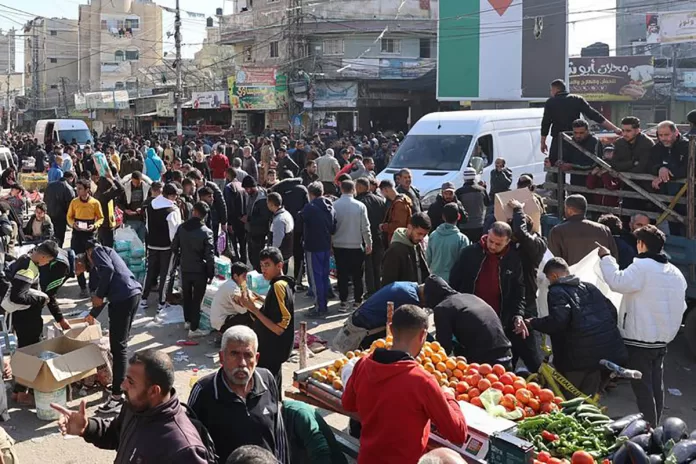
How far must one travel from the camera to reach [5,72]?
309ft

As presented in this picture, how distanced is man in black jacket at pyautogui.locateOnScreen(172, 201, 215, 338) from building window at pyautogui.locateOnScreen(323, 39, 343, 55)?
3104cm

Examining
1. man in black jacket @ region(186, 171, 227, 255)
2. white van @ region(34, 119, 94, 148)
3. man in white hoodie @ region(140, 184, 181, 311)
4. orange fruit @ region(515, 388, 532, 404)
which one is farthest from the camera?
white van @ region(34, 119, 94, 148)

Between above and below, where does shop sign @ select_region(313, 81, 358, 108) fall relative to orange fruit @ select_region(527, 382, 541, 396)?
above

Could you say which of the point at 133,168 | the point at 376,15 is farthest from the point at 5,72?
the point at 133,168

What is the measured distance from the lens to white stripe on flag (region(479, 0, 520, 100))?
3117 cm

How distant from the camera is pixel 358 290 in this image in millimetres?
10508

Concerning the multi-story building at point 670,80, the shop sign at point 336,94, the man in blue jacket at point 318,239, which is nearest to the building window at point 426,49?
the shop sign at point 336,94

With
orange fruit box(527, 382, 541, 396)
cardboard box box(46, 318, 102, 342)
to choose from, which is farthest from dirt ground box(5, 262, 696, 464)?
orange fruit box(527, 382, 541, 396)

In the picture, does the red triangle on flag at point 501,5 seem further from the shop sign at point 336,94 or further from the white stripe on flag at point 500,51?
the shop sign at point 336,94

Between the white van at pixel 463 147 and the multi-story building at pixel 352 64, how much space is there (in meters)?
21.1

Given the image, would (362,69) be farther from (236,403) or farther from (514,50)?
(236,403)

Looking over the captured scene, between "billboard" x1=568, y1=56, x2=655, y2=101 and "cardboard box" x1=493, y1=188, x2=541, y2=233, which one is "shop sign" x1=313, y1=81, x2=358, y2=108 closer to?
"billboard" x1=568, y1=56, x2=655, y2=101

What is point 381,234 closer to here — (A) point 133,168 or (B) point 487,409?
(B) point 487,409

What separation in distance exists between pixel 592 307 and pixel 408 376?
8.77ft
